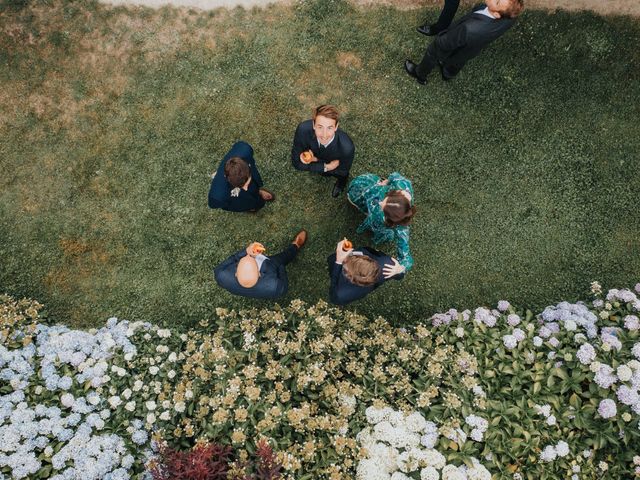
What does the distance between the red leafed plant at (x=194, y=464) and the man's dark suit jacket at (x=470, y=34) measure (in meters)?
5.00

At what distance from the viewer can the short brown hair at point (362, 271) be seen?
15.2 ft

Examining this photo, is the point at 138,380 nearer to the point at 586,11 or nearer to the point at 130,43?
the point at 130,43

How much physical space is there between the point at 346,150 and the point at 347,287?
5.04ft

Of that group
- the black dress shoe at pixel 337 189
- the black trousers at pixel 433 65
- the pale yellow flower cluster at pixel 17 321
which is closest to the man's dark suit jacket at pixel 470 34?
the black trousers at pixel 433 65

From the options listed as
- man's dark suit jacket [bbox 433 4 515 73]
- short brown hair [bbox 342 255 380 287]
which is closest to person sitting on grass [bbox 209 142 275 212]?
short brown hair [bbox 342 255 380 287]

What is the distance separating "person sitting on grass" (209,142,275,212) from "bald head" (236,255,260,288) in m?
0.81

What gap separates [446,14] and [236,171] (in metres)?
3.74

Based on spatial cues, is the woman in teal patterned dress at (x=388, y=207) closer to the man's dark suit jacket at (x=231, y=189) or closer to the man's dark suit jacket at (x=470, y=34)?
the man's dark suit jacket at (x=231, y=189)

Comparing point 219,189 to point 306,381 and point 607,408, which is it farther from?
point 607,408

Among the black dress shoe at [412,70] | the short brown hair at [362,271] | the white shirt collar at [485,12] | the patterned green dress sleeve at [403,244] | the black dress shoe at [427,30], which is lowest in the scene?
the patterned green dress sleeve at [403,244]

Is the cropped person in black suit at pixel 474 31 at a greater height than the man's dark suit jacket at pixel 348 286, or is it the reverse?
the cropped person in black suit at pixel 474 31

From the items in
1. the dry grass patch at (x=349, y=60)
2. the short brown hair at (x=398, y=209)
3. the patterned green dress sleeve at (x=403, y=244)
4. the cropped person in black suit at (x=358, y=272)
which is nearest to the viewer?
the cropped person in black suit at (x=358, y=272)

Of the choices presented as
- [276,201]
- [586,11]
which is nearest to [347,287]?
[276,201]

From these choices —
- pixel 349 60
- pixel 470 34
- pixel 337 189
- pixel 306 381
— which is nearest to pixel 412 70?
pixel 349 60
